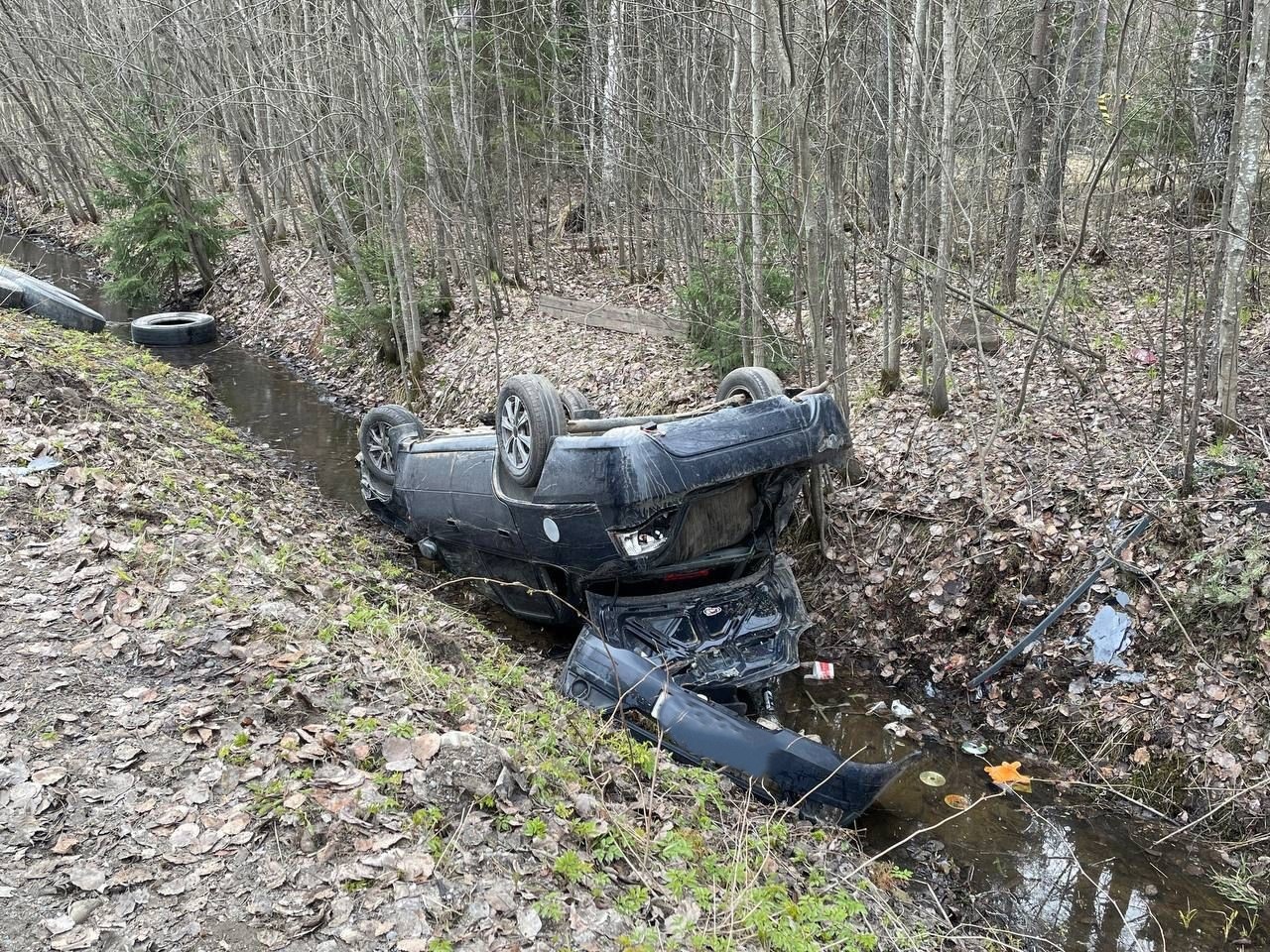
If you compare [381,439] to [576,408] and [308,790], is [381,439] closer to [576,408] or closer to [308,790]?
[576,408]

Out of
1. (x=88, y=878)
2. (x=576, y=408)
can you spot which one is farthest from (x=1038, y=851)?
(x=576, y=408)

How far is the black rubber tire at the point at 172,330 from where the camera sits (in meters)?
16.0

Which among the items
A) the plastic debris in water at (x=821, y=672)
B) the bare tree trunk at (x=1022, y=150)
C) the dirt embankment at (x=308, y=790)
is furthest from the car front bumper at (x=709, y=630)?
the bare tree trunk at (x=1022, y=150)

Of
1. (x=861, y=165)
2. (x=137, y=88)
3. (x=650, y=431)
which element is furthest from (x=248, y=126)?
(x=650, y=431)

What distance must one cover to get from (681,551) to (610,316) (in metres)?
7.08

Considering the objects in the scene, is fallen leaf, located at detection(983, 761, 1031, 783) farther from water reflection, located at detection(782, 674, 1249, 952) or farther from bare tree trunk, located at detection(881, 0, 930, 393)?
bare tree trunk, located at detection(881, 0, 930, 393)

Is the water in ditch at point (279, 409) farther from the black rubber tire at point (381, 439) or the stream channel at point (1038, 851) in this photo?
the stream channel at point (1038, 851)

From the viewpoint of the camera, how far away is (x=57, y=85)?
61.3 ft

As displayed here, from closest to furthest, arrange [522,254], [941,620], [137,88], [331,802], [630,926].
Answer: [630,926] → [331,802] → [941,620] → [522,254] → [137,88]

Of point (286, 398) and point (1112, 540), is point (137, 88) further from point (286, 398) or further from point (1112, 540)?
point (1112, 540)

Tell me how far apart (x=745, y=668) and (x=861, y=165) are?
7970mm

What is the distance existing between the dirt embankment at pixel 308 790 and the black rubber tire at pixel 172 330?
11179mm

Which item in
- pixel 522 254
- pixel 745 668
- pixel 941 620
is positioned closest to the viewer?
pixel 745 668

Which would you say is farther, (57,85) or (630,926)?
(57,85)
